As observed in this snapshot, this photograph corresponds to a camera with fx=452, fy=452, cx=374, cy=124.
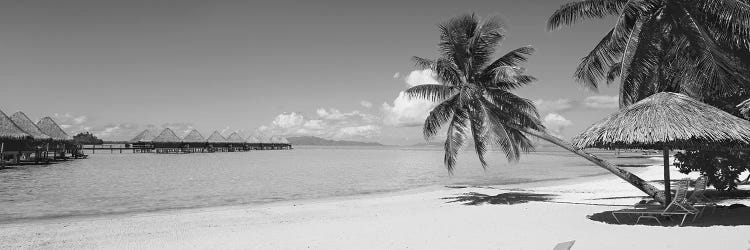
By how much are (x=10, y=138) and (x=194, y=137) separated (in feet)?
126

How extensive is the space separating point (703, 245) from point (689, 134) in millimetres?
1801

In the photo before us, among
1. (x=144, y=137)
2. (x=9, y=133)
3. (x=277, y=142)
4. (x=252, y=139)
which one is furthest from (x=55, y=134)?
(x=277, y=142)

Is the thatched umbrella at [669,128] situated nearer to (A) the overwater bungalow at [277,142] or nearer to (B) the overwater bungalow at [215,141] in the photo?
(B) the overwater bungalow at [215,141]

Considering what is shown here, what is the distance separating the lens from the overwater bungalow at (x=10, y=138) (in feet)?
90.5

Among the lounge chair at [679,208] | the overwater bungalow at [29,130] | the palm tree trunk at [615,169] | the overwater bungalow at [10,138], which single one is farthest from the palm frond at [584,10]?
the overwater bungalow at [29,130]

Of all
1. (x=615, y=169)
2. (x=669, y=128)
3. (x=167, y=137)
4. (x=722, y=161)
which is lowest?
(x=615, y=169)

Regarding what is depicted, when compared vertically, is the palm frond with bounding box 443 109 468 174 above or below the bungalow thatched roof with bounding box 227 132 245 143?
below

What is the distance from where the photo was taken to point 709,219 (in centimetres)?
731

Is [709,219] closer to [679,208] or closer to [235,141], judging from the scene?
[679,208]

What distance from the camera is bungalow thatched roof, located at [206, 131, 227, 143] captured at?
70.2 m

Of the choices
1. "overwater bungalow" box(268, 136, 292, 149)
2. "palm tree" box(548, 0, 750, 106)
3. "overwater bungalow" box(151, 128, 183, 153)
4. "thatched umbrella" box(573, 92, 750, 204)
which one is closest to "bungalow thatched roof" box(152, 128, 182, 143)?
"overwater bungalow" box(151, 128, 183, 153)

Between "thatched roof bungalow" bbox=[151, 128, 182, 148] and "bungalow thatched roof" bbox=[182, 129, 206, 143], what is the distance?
1.39 meters

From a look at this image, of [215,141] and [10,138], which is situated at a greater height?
[215,141]

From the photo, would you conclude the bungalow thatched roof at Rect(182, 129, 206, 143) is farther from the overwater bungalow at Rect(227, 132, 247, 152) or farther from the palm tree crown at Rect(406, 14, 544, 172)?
the palm tree crown at Rect(406, 14, 544, 172)
